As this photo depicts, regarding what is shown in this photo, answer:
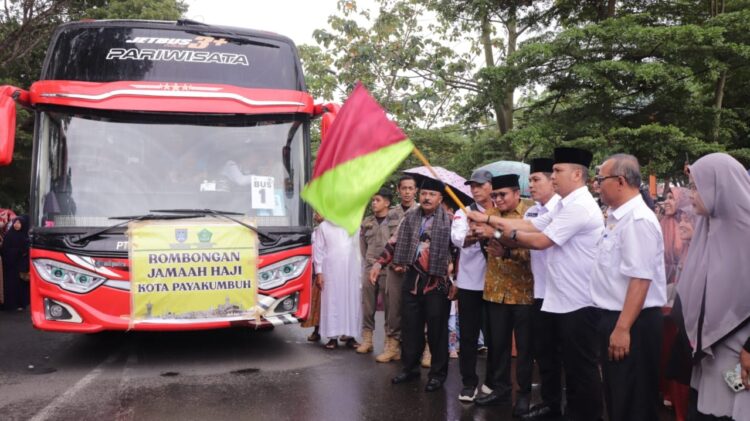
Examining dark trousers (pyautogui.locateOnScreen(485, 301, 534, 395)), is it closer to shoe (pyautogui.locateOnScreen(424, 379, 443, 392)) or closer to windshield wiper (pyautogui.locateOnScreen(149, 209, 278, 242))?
shoe (pyautogui.locateOnScreen(424, 379, 443, 392))

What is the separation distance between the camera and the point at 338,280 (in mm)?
7934

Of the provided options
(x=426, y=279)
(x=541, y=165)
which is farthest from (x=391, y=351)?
(x=541, y=165)

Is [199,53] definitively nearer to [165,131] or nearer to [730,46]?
[165,131]

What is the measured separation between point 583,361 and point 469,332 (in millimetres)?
1332

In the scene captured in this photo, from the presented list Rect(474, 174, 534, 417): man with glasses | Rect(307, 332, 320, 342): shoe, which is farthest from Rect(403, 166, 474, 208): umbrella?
Rect(307, 332, 320, 342): shoe

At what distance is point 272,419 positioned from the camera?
509 cm

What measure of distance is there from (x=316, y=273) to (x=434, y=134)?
10151mm

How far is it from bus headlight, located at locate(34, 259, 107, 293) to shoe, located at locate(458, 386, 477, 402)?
345 centimetres

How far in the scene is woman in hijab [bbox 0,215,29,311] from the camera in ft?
36.5

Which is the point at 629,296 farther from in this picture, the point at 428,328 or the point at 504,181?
the point at 428,328

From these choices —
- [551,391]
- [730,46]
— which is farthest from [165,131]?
[730,46]

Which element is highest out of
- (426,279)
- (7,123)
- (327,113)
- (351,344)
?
(327,113)

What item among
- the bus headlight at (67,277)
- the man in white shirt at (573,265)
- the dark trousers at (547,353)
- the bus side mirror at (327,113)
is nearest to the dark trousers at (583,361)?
the man in white shirt at (573,265)

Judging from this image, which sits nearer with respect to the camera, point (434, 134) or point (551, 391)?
point (551, 391)
